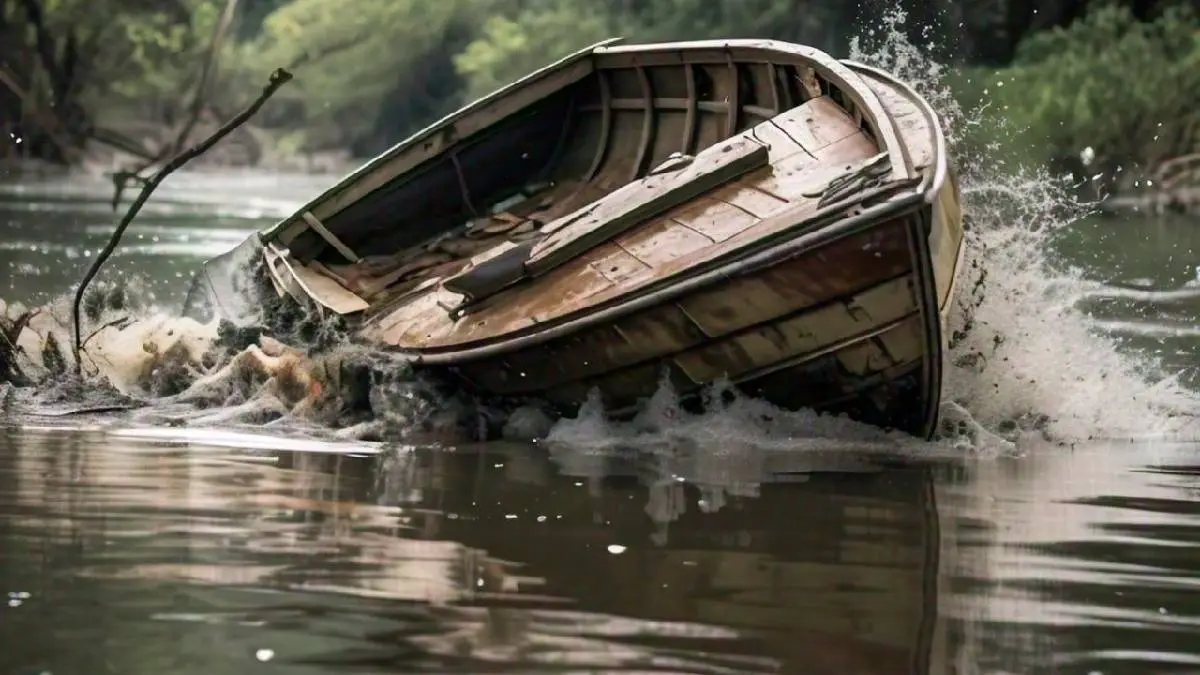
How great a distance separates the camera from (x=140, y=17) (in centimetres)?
5559

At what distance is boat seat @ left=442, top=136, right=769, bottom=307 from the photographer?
10.3 metres

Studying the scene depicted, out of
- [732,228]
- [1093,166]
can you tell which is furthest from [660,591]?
[1093,166]

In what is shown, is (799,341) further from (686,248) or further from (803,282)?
(686,248)

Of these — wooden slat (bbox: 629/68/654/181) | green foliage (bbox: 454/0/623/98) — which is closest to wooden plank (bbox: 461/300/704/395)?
wooden slat (bbox: 629/68/654/181)

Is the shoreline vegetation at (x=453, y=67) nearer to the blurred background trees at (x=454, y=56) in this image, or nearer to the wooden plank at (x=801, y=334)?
the blurred background trees at (x=454, y=56)

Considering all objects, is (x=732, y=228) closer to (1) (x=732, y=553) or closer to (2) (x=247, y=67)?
(1) (x=732, y=553)

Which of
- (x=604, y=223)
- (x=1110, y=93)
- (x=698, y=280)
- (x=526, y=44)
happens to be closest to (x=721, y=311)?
(x=698, y=280)

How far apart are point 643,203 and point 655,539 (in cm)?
336

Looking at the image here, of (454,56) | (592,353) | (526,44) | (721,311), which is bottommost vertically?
(592,353)

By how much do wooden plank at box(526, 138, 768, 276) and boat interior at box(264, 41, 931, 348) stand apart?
1cm

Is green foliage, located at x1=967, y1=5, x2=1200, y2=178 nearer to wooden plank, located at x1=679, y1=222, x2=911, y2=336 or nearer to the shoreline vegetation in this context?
the shoreline vegetation

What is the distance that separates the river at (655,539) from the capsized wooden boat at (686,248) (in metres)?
0.45

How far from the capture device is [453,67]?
6241 centimetres

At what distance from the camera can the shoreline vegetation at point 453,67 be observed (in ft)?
114
